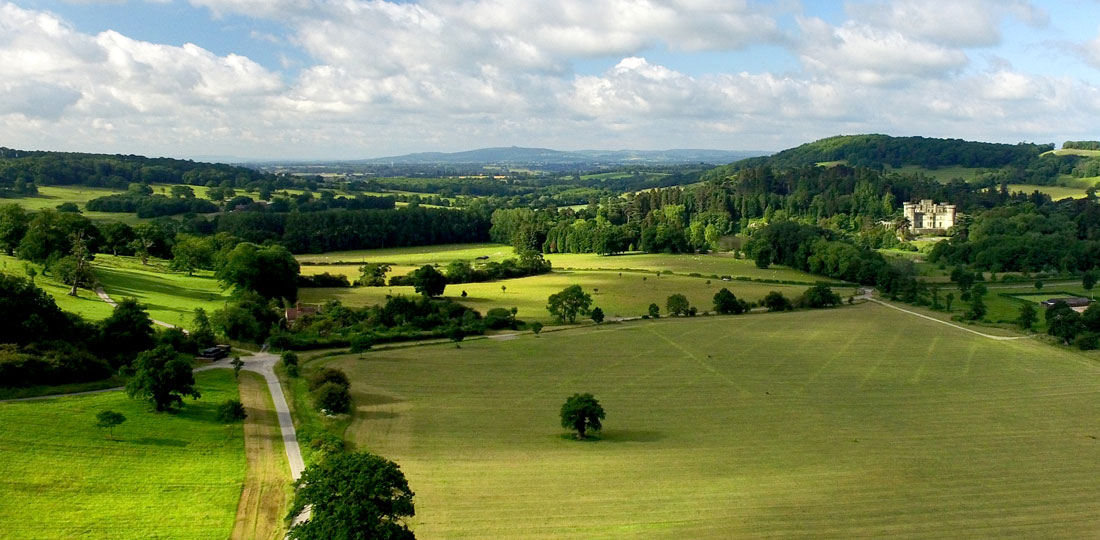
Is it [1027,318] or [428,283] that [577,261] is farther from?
[1027,318]

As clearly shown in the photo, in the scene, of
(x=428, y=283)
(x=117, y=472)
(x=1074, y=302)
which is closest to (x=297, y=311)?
(x=428, y=283)

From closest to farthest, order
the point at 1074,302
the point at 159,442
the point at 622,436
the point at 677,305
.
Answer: the point at 159,442 → the point at 622,436 → the point at 677,305 → the point at 1074,302

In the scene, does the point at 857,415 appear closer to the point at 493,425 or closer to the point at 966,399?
the point at 966,399

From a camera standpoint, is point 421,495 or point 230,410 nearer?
point 421,495

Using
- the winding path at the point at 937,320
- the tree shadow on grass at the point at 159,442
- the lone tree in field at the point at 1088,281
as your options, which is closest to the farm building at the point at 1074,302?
the lone tree in field at the point at 1088,281

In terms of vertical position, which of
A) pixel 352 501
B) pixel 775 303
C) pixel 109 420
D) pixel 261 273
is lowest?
pixel 775 303

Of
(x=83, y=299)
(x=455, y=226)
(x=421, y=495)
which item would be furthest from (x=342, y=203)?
(x=421, y=495)
